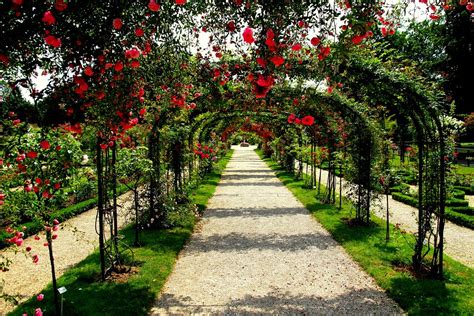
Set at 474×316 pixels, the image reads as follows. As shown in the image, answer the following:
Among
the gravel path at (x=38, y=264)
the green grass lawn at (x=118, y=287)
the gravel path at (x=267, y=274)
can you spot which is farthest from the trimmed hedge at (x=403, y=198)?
the gravel path at (x=38, y=264)

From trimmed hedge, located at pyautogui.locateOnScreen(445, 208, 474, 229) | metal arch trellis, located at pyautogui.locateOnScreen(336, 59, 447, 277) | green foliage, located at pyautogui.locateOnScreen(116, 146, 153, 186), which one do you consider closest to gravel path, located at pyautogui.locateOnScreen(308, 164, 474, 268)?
trimmed hedge, located at pyautogui.locateOnScreen(445, 208, 474, 229)

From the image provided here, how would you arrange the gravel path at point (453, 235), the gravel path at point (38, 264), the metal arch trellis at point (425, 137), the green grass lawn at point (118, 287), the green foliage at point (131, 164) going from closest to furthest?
the green grass lawn at point (118, 287) < the gravel path at point (38, 264) < the metal arch trellis at point (425, 137) < the green foliage at point (131, 164) < the gravel path at point (453, 235)

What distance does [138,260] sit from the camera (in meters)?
5.79

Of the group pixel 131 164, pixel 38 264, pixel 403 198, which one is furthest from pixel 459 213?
pixel 38 264

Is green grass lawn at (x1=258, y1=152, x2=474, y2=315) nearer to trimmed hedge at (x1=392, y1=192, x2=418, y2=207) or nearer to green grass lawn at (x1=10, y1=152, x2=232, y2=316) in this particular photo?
trimmed hedge at (x1=392, y1=192, x2=418, y2=207)

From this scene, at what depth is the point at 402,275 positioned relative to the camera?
5.18m

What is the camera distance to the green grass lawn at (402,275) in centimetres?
422

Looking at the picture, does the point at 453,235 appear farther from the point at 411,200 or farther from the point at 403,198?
the point at 403,198

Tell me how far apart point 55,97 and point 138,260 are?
3.67 m

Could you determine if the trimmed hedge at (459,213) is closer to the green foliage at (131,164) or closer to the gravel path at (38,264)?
the green foliage at (131,164)

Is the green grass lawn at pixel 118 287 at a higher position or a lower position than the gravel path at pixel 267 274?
higher

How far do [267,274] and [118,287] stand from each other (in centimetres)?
198

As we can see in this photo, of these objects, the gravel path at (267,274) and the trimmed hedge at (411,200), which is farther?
the trimmed hedge at (411,200)

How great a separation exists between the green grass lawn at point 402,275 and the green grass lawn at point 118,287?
2861 mm
